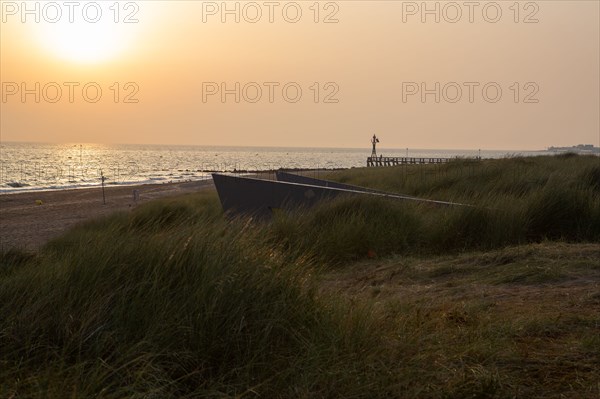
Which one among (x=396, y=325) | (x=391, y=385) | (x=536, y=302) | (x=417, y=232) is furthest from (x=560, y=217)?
(x=391, y=385)

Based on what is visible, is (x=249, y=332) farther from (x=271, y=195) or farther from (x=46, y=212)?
(x=46, y=212)

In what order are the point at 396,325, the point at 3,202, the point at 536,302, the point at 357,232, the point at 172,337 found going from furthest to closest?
the point at 3,202, the point at 357,232, the point at 536,302, the point at 396,325, the point at 172,337

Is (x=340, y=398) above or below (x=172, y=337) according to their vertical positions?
below

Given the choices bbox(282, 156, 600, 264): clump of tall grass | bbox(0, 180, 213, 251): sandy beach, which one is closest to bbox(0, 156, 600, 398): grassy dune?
bbox(282, 156, 600, 264): clump of tall grass

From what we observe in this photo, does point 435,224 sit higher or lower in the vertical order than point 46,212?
higher

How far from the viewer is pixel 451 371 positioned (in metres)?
3.24

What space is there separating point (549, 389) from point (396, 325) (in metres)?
0.96

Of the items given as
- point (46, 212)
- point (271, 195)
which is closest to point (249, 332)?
point (271, 195)

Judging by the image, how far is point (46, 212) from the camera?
24.7m

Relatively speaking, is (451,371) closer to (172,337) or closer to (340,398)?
(340,398)

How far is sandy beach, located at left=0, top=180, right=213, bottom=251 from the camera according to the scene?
1681cm

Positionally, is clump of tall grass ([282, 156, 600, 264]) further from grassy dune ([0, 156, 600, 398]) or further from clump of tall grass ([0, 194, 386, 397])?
clump of tall grass ([0, 194, 386, 397])

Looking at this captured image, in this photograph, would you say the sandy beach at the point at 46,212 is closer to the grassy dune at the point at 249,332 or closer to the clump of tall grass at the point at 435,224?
the clump of tall grass at the point at 435,224

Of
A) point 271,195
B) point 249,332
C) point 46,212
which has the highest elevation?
point 271,195
